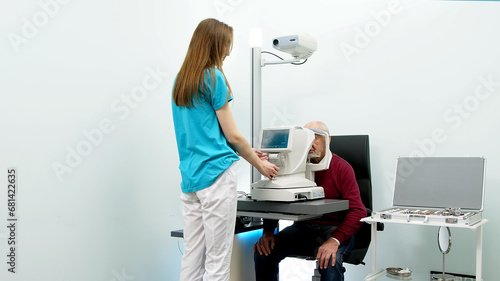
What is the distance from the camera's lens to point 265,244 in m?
2.33

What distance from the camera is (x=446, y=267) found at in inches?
105

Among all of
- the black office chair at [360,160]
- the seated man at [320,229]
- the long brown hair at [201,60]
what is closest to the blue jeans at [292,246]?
the seated man at [320,229]

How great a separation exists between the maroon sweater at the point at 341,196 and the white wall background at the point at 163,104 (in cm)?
66

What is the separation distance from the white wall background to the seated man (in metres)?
0.65

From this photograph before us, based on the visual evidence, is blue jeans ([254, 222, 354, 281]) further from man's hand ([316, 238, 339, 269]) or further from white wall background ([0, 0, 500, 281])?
white wall background ([0, 0, 500, 281])

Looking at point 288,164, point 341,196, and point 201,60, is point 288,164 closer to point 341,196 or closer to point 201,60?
point 341,196

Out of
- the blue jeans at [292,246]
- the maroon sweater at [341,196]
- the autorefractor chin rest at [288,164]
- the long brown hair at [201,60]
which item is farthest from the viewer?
the blue jeans at [292,246]

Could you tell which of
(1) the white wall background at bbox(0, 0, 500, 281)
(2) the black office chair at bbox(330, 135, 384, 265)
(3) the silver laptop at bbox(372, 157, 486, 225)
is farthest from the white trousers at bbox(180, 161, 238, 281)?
(2) the black office chair at bbox(330, 135, 384, 265)

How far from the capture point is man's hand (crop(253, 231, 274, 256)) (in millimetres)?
2326

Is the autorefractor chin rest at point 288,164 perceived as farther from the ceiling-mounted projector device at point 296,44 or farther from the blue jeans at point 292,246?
the ceiling-mounted projector device at point 296,44

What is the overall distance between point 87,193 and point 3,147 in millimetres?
446

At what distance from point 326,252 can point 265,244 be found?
13.1 inches

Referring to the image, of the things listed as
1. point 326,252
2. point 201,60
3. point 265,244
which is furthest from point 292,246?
point 201,60

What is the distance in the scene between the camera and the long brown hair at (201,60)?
181 cm
